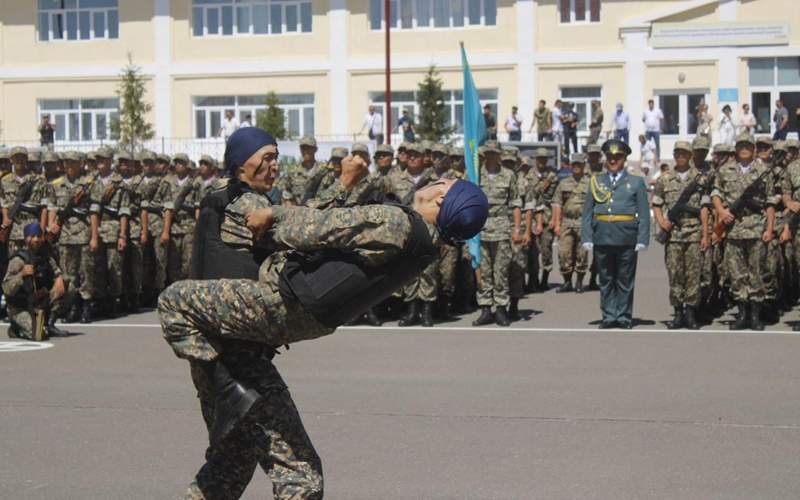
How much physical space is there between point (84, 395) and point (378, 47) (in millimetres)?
37023

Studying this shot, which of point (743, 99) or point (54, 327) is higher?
point (743, 99)

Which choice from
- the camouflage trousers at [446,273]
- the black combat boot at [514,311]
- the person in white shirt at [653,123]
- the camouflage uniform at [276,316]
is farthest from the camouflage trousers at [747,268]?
the person in white shirt at [653,123]

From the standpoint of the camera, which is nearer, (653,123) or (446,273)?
(446,273)

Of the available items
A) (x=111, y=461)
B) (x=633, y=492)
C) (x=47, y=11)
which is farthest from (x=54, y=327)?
(x=47, y=11)

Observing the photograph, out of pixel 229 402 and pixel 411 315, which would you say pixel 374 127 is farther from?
pixel 229 402

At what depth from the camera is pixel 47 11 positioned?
49.0 m

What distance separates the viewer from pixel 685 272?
13.7 meters

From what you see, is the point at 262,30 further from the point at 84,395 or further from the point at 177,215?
the point at 84,395

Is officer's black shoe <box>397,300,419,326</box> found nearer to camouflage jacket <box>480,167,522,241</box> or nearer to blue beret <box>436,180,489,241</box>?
camouflage jacket <box>480,167,522,241</box>

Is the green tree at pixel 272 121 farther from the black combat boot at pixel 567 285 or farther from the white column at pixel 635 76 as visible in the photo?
the black combat boot at pixel 567 285

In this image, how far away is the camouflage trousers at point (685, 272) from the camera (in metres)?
13.7

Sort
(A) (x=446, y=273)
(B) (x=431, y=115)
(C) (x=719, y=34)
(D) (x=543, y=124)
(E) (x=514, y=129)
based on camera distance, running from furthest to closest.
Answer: (C) (x=719, y=34), (B) (x=431, y=115), (E) (x=514, y=129), (D) (x=543, y=124), (A) (x=446, y=273)

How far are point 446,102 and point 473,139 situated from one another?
29.6m

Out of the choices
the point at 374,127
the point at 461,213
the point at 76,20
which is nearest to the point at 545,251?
the point at 461,213
